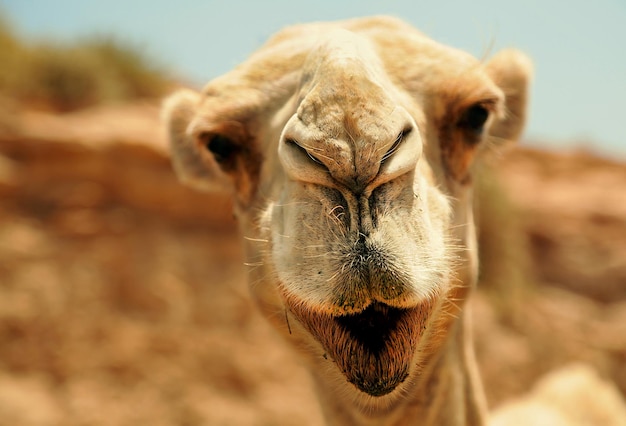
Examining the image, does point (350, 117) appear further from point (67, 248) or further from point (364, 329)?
point (67, 248)

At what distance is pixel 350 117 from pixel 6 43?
34.5 ft

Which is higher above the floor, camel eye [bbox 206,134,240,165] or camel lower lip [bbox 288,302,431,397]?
camel eye [bbox 206,134,240,165]

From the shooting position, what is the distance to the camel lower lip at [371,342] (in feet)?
5.39

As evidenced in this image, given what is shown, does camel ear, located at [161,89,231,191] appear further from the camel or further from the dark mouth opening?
the dark mouth opening

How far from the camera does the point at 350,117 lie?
1.53 meters

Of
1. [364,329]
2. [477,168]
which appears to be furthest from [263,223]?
[477,168]

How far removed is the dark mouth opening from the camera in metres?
1.64

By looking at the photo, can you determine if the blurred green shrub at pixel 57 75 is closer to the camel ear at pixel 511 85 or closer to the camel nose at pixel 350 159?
A: the camel ear at pixel 511 85

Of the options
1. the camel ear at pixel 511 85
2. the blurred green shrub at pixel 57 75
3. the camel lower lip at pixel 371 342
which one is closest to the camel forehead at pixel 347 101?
the camel lower lip at pixel 371 342

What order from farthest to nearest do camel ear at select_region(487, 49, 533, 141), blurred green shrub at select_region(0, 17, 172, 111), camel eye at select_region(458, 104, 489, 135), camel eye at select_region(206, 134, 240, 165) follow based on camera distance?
blurred green shrub at select_region(0, 17, 172, 111) → camel ear at select_region(487, 49, 533, 141) → camel eye at select_region(206, 134, 240, 165) → camel eye at select_region(458, 104, 489, 135)

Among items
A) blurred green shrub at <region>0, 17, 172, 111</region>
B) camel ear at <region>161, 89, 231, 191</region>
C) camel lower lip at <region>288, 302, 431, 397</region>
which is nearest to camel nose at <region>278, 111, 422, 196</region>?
camel lower lip at <region>288, 302, 431, 397</region>

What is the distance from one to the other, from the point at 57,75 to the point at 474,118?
9.02m

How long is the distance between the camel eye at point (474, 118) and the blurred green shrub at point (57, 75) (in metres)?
8.46

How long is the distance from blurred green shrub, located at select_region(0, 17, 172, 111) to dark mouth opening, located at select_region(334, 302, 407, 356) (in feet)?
28.8
